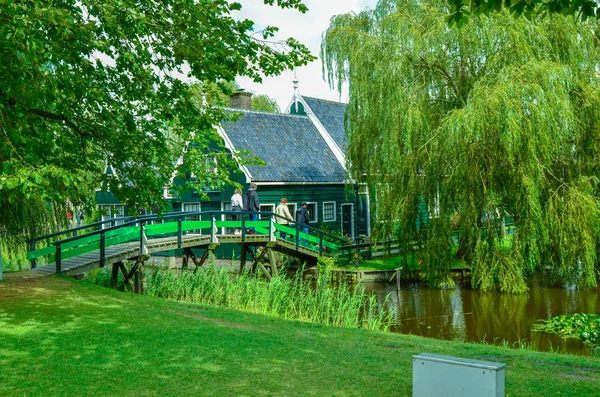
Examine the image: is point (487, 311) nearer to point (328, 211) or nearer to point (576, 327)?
point (576, 327)

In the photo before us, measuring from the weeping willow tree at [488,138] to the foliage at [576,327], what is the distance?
3.22m

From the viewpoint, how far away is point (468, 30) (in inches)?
691

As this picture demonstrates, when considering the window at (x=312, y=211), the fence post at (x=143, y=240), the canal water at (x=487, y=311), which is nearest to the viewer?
the canal water at (x=487, y=311)

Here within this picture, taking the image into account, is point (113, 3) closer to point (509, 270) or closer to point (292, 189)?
point (509, 270)

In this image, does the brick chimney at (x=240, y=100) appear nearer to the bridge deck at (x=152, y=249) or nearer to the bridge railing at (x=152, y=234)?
the bridge railing at (x=152, y=234)

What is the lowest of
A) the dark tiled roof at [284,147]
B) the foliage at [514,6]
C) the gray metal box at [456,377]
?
the gray metal box at [456,377]

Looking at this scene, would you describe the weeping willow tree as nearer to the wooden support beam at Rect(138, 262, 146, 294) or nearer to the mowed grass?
the wooden support beam at Rect(138, 262, 146, 294)

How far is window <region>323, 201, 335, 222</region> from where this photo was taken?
1069 inches

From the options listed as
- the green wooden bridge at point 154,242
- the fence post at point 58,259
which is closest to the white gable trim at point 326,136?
the green wooden bridge at point 154,242

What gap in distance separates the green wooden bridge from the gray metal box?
294 inches

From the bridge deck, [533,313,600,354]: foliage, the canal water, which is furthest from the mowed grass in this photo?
the bridge deck

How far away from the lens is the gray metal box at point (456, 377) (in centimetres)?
515

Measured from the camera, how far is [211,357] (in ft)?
24.8

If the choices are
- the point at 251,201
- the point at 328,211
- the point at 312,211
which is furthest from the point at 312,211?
the point at 251,201
